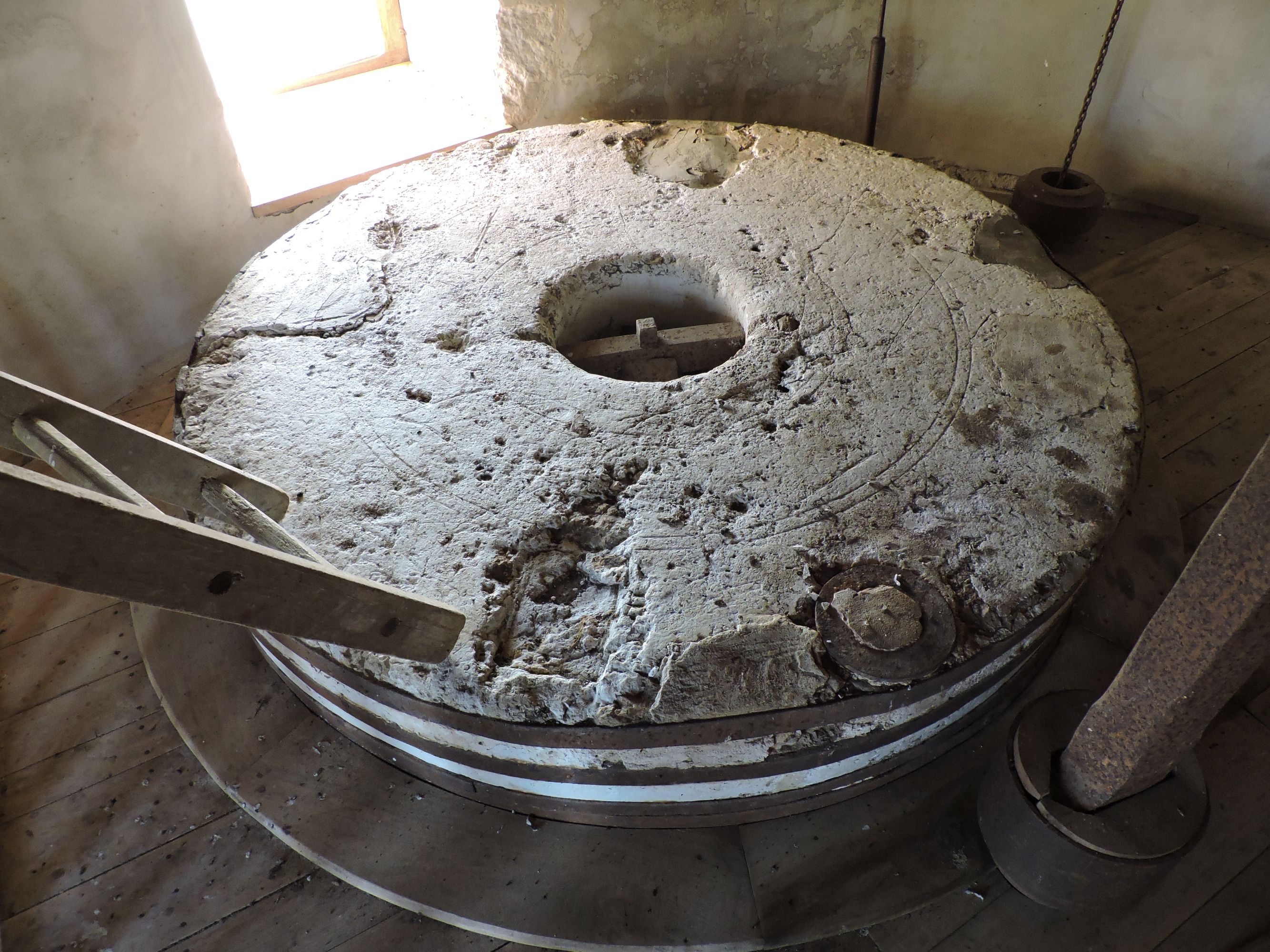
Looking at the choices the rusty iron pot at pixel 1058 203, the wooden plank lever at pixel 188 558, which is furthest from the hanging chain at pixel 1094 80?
the wooden plank lever at pixel 188 558

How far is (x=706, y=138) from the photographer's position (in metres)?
3.32

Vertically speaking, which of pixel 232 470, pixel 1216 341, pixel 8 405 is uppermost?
pixel 8 405

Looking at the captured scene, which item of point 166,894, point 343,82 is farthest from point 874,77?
point 166,894

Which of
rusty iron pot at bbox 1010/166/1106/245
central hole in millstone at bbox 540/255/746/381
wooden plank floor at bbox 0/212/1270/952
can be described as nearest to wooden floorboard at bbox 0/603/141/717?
wooden plank floor at bbox 0/212/1270/952

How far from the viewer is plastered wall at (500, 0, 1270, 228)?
12.4 feet

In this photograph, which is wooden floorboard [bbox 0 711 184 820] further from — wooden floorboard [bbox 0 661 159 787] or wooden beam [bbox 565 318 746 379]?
wooden beam [bbox 565 318 746 379]

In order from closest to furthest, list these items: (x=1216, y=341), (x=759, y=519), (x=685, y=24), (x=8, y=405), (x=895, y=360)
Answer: (x=8, y=405), (x=759, y=519), (x=895, y=360), (x=1216, y=341), (x=685, y=24)

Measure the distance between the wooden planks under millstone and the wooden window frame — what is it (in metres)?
3.68

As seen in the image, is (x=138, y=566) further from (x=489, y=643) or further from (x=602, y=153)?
(x=602, y=153)

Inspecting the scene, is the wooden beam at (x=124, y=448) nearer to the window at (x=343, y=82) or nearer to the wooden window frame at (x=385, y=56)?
the window at (x=343, y=82)

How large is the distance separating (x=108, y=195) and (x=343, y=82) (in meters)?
1.57

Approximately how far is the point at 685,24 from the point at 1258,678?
3411mm

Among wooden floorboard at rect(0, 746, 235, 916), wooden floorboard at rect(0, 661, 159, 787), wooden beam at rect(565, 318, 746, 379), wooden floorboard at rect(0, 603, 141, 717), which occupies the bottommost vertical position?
wooden floorboard at rect(0, 746, 235, 916)

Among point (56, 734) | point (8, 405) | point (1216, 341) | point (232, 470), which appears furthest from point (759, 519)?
point (1216, 341)
